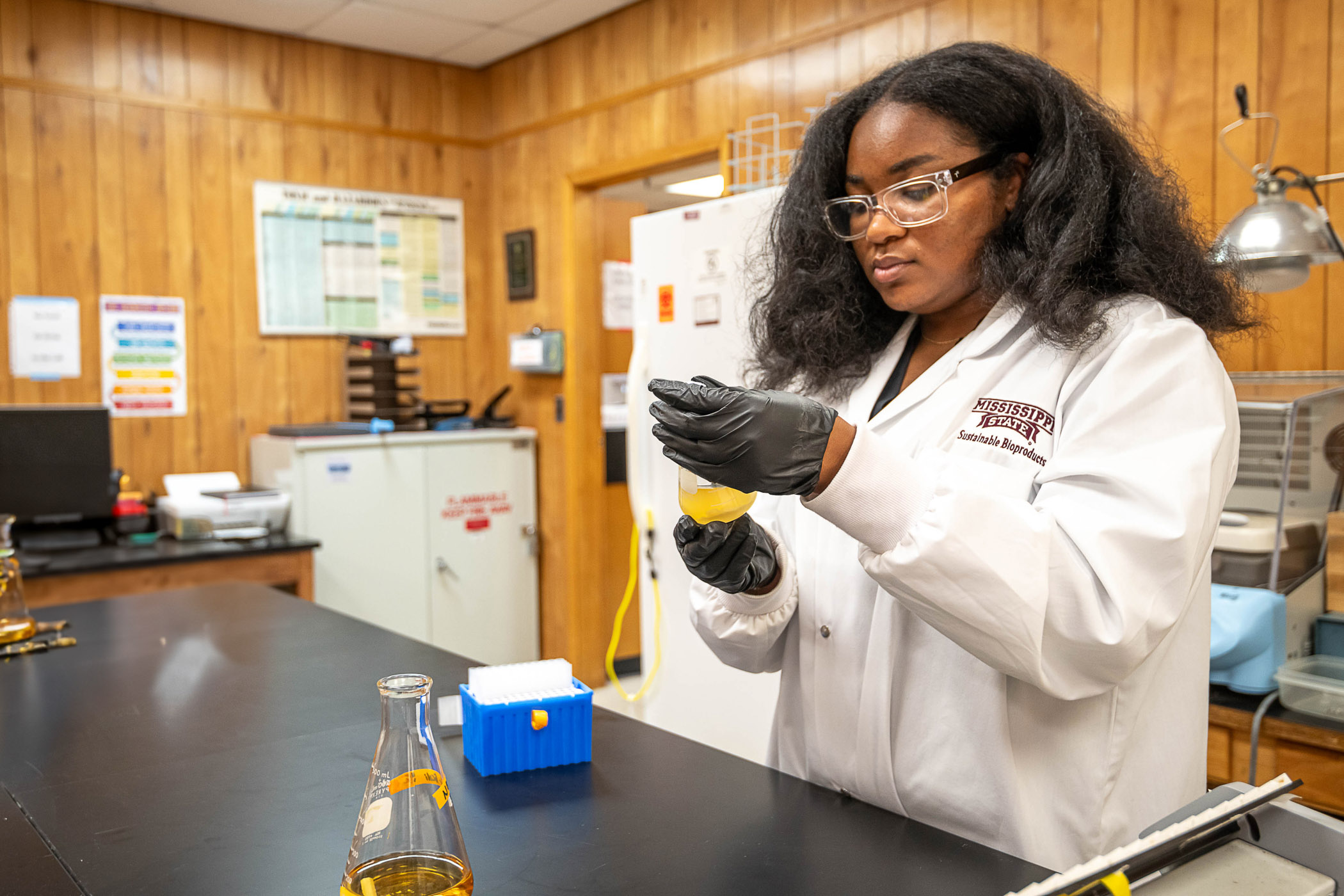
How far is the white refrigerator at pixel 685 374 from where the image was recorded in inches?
109

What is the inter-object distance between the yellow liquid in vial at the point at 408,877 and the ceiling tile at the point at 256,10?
3.75 m

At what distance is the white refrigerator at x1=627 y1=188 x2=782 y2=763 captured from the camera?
2773mm

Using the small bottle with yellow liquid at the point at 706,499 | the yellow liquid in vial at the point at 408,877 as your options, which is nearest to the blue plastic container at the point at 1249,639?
the small bottle with yellow liquid at the point at 706,499

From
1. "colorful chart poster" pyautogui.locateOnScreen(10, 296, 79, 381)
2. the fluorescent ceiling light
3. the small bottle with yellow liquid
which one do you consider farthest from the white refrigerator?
the fluorescent ceiling light

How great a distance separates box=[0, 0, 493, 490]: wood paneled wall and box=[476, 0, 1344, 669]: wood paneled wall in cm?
52

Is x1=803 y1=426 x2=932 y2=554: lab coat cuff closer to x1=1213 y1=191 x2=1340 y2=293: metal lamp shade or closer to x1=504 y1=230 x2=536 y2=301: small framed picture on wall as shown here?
x1=1213 y1=191 x2=1340 y2=293: metal lamp shade

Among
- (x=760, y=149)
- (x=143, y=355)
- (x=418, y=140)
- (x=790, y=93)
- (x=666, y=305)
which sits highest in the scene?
(x=418, y=140)

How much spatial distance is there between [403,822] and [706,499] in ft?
1.46

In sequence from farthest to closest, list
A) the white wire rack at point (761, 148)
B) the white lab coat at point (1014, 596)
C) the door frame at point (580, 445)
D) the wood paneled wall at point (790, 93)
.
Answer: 1. the door frame at point (580, 445)
2. the white wire rack at point (761, 148)
3. the wood paneled wall at point (790, 93)
4. the white lab coat at point (1014, 596)

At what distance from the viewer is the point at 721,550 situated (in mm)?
1194

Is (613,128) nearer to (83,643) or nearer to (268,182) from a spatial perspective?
(268,182)

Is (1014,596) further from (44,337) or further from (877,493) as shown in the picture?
(44,337)

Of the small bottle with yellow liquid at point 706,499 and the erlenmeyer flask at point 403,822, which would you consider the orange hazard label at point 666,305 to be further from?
the erlenmeyer flask at point 403,822

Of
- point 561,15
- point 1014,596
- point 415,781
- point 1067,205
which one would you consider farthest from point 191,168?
point 1014,596
